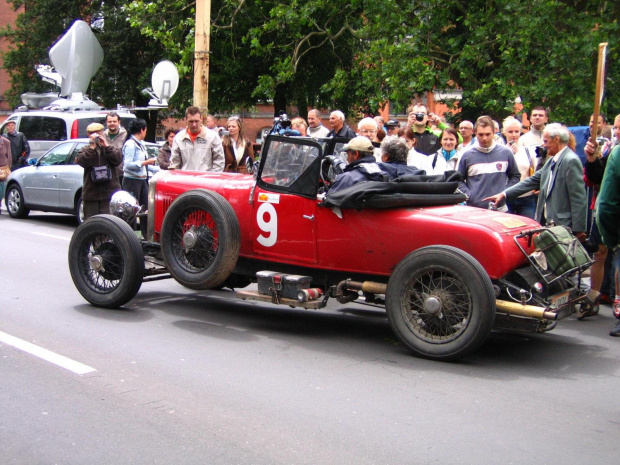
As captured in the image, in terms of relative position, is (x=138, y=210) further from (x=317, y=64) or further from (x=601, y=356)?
(x=317, y=64)

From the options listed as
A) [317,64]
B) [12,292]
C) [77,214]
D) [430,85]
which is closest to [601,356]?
[12,292]

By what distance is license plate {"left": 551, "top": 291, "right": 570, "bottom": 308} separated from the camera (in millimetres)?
6230

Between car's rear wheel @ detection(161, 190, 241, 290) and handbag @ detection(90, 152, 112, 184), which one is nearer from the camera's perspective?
car's rear wheel @ detection(161, 190, 241, 290)

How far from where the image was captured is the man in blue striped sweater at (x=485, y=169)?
842 centimetres

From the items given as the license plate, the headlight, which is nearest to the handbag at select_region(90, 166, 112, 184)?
the headlight

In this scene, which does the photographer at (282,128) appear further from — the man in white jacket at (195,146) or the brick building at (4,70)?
the brick building at (4,70)

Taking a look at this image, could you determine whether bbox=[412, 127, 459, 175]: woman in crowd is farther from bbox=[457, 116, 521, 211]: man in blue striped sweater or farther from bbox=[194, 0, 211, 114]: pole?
bbox=[194, 0, 211, 114]: pole

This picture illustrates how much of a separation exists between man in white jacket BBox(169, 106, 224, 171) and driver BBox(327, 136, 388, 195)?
3020 mm

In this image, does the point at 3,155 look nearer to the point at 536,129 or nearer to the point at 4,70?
the point at 536,129

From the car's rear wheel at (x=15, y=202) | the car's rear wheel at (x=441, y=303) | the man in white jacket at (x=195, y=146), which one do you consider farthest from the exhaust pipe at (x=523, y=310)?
the car's rear wheel at (x=15, y=202)

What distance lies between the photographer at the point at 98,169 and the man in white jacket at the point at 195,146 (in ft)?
4.47

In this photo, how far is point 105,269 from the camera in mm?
7699

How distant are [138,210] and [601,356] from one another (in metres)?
4.79

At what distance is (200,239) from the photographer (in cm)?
721
